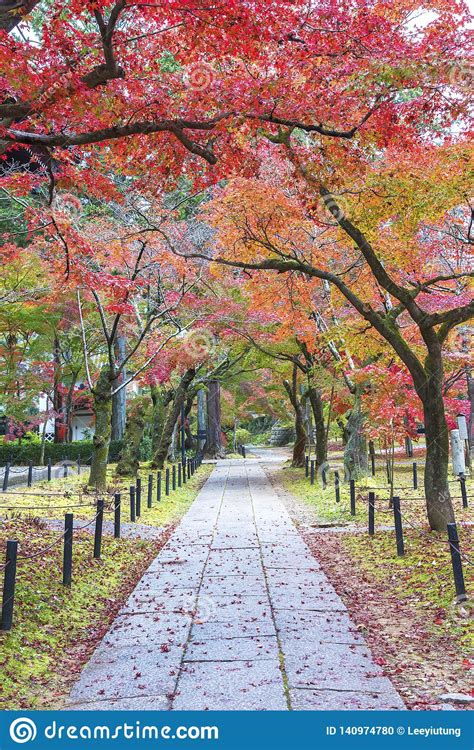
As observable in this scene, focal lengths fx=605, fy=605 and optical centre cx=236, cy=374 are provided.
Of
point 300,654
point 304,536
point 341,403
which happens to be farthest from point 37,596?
point 341,403

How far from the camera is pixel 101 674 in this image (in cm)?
470

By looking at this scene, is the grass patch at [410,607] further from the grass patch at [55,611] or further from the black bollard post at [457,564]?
the grass patch at [55,611]

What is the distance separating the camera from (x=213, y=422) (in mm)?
36438

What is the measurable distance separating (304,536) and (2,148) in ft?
26.8

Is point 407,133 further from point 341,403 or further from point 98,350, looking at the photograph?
point 98,350

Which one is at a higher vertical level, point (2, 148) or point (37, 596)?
point (2, 148)

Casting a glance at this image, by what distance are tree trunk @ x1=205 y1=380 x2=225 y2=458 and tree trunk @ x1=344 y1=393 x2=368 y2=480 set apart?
63.2 ft

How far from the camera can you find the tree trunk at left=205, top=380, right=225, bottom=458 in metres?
35.8

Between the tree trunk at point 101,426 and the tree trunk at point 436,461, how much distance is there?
8.55 m

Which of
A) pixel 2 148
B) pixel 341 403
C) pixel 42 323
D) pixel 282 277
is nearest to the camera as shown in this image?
pixel 2 148

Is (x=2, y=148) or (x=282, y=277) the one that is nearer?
(x=2, y=148)

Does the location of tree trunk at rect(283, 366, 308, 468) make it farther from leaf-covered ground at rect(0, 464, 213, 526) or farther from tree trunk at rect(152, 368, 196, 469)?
leaf-covered ground at rect(0, 464, 213, 526)

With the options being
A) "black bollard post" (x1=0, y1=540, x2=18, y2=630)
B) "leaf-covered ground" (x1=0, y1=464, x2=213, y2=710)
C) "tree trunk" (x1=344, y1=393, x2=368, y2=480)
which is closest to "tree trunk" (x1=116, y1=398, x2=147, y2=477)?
"tree trunk" (x1=344, y1=393, x2=368, y2=480)

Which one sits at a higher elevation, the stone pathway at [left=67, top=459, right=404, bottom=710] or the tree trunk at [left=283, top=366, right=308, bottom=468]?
the tree trunk at [left=283, top=366, right=308, bottom=468]
